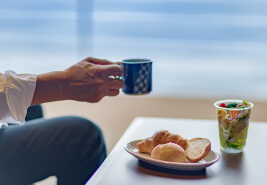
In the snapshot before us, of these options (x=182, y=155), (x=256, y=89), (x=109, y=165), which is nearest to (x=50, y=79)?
(x=109, y=165)

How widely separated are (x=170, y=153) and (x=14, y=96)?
454mm

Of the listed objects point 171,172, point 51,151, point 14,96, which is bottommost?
point 51,151

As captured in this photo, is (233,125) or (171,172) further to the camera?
(233,125)

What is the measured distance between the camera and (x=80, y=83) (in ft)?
4.18

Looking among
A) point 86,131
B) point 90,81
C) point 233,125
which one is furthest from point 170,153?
point 86,131

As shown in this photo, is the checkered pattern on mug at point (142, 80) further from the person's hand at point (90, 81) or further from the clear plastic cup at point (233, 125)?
the clear plastic cup at point (233, 125)

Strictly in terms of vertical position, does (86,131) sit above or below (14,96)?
below

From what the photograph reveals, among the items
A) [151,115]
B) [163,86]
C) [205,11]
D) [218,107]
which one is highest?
[205,11]

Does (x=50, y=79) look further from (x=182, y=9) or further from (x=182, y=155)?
(x=182, y=9)

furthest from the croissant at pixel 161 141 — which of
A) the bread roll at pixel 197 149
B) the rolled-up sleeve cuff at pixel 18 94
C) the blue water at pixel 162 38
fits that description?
the blue water at pixel 162 38

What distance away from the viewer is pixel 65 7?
2.54 meters

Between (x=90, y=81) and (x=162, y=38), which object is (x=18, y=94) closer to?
(x=90, y=81)

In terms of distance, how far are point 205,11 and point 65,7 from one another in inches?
32.5

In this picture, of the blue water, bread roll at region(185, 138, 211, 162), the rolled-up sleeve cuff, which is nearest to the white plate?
bread roll at region(185, 138, 211, 162)
